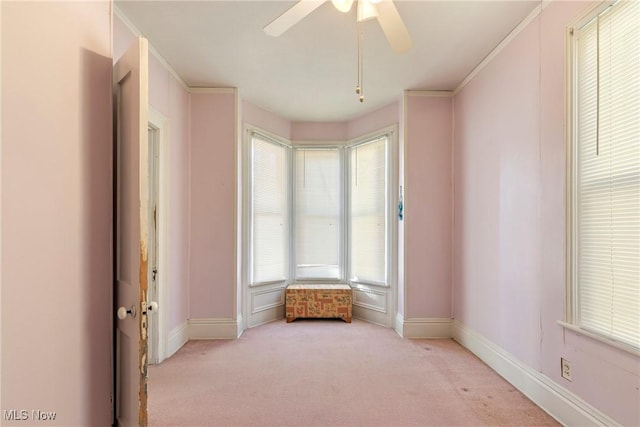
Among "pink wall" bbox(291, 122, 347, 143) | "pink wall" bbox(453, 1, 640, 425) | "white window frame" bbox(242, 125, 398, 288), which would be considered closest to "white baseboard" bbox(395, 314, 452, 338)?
"pink wall" bbox(453, 1, 640, 425)

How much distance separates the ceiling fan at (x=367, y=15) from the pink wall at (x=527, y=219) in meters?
1.15

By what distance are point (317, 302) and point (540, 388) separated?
2.59 metres

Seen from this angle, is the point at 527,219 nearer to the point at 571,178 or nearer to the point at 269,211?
the point at 571,178

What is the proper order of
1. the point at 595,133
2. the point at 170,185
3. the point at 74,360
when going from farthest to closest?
the point at 170,185
the point at 595,133
the point at 74,360

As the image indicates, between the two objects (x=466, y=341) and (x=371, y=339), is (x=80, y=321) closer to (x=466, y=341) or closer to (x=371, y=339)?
(x=371, y=339)

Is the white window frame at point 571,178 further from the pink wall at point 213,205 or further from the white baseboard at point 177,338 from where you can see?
the white baseboard at point 177,338

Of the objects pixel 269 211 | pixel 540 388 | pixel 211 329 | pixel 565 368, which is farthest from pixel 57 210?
pixel 269 211

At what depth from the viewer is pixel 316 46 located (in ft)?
9.25

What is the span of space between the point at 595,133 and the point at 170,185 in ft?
10.6

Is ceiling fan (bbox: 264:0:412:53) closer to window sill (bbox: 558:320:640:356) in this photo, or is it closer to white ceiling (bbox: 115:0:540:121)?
white ceiling (bbox: 115:0:540:121)

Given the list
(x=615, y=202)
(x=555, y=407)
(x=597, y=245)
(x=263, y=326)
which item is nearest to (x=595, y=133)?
(x=615, y=202)

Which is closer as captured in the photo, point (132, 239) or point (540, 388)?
point (132, 239)

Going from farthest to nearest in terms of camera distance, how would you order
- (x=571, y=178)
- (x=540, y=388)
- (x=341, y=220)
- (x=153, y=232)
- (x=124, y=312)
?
1. (x=341, y=220)
2. (x=153, y=232)
3. (x=540, y=388)
4. (x=571, y=178)
5. (x=124, y=312)

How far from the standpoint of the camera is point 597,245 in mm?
1915
